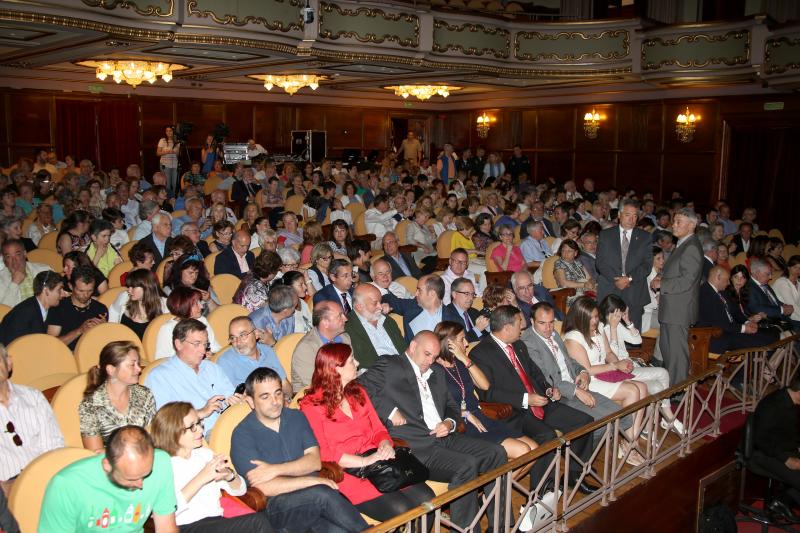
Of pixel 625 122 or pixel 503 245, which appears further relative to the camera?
pixel 625 122

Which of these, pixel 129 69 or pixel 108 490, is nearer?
pixel 108 490

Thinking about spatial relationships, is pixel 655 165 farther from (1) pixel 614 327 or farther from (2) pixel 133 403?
(2) pixel 133 403

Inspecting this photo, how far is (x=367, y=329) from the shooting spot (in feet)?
15.4

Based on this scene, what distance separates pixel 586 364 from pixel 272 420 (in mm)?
2420

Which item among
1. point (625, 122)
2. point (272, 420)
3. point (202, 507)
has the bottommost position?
point (202, 507)

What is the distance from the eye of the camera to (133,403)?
3.34m

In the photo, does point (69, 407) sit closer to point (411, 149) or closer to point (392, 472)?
point (392, 472)

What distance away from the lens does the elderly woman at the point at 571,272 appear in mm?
6953

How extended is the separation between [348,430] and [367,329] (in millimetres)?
1254

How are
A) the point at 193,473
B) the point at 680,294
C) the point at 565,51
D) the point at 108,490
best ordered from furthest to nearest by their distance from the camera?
the point at 565,51, the point at 680,294, the point at 193,473, the point at 108,490

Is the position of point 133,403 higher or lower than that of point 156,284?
lower

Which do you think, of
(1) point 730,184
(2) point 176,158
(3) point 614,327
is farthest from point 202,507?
(1) point 730,184

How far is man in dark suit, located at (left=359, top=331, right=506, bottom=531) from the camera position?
374 cm

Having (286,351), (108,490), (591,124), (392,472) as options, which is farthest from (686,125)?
(108,490)
